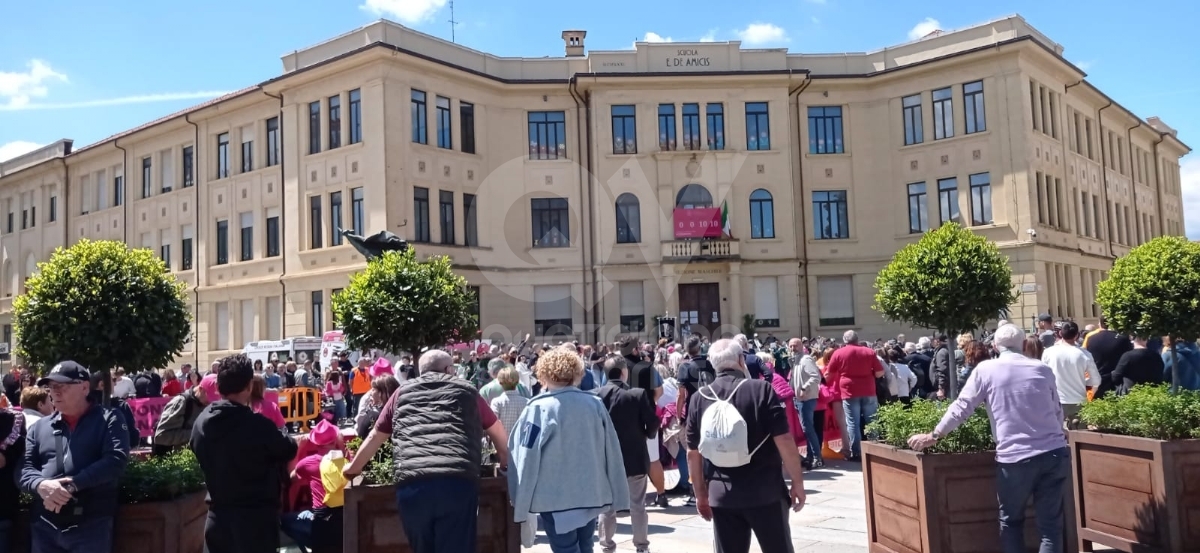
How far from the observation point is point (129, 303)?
9742 millimetres

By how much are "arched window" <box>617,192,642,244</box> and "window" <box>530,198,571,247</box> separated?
1.91 m

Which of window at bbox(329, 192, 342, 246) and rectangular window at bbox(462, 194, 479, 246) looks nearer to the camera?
window at bbox(329, 192, 342, 246)

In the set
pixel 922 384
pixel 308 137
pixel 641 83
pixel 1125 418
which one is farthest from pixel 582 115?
pixel 1125 418

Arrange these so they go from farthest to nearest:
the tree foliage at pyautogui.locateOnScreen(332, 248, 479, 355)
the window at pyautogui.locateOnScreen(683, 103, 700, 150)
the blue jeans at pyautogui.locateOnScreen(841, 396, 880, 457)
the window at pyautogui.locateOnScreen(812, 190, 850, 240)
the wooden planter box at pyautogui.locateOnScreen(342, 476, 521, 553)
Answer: the window at pyautogui.locateOnScreen(812, 190, 850, 240) < the window at pyautogui.locateOnScreen(683, 103, 700, 150) < the tree foliage at pyautogui.locateOnScreen(332, 248, 479, 355) < the blue jeans at pyautogui.locateOnScreen(841, 396, 880, 457) < the wooden planter box at pyautogui.locateOnScreen(342, 476, 521, 553)

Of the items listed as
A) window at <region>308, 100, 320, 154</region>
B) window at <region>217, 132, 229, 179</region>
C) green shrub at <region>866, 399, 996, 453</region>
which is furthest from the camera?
window at <region>217, 132, 229, 179</region>

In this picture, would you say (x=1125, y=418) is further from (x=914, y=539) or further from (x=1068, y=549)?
(x=914, y=539)

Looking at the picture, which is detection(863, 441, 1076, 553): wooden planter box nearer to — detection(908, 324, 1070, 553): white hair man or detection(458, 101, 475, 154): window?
detection(908, 324, 1070, 553): white hair man

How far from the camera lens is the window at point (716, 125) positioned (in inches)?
1325

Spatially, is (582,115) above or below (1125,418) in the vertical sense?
above

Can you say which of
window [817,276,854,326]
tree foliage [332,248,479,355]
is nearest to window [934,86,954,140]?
window [817,276,854,326]

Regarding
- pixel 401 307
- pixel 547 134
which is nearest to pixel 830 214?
pixel 547 134

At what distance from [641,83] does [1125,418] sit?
1081 inches

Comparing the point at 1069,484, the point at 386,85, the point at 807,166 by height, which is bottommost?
the point at 1069,484

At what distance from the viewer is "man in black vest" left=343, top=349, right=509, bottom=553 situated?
5438 mm
